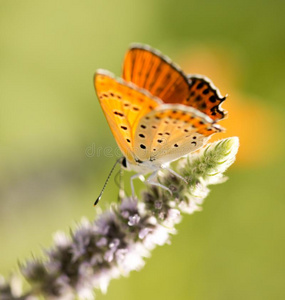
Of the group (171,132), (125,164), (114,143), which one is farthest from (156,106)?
(114,143)

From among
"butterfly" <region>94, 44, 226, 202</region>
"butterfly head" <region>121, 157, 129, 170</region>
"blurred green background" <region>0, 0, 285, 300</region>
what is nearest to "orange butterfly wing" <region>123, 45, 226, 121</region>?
"butterfly" <region>94, 44, 226, 202</region>

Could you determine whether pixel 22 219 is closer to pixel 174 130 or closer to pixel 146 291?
pixel 146 291

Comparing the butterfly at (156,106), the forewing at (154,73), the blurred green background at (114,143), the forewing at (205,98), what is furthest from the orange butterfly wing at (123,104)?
the blurred green background at (114,143)

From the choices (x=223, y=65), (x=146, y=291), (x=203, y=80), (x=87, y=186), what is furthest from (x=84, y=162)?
(x=203, y=80)

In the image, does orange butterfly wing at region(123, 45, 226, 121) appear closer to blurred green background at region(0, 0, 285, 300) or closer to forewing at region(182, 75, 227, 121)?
forewing at region(182, 75, 227, 121)

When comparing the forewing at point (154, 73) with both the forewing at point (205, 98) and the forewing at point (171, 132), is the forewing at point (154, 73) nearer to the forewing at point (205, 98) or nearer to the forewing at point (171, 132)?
the forewing at point (205, 98)

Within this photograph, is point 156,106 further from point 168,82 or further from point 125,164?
point 125,164
